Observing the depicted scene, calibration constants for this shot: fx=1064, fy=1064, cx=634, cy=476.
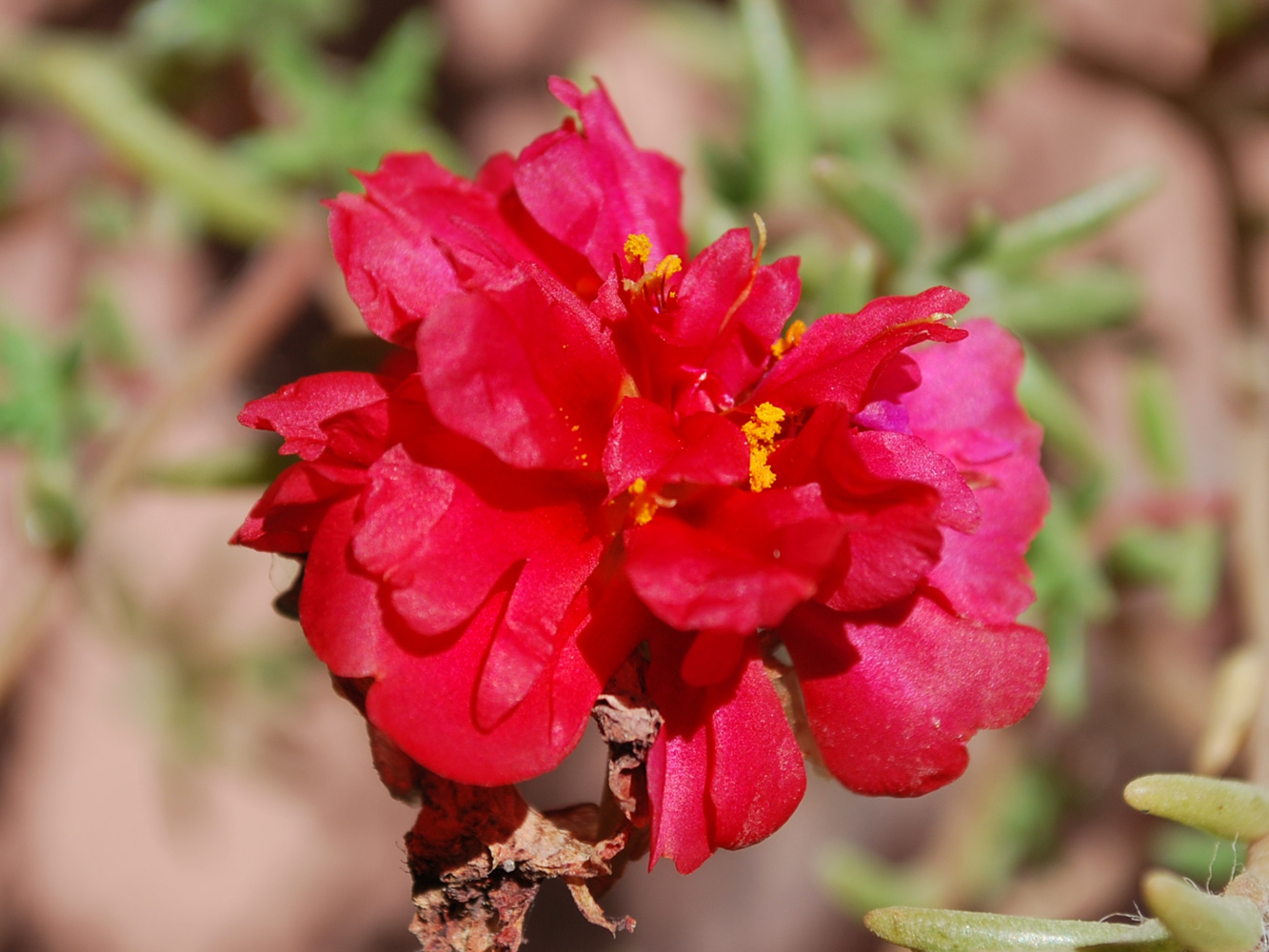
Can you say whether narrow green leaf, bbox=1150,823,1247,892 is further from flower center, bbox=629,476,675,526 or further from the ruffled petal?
Answer: the ruffled petal

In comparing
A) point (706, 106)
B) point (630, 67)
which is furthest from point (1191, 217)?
point (630, 67)

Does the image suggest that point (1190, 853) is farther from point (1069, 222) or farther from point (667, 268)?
point (667, 268)

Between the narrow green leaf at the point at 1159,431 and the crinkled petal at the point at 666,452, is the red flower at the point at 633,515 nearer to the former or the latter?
the crinkled petal at the point at 666,452

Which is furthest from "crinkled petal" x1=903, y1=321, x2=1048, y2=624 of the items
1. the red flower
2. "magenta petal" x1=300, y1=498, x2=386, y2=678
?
"magenta petal" x1=300, y1=498, x2=386, y2=678

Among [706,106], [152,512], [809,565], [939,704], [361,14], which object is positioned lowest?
[152,512]

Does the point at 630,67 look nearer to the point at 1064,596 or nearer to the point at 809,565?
the point at 1064,596

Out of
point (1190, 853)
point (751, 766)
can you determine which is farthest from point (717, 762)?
point (1190, 853)

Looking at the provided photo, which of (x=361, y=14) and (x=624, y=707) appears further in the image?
(x=361, y=14)
